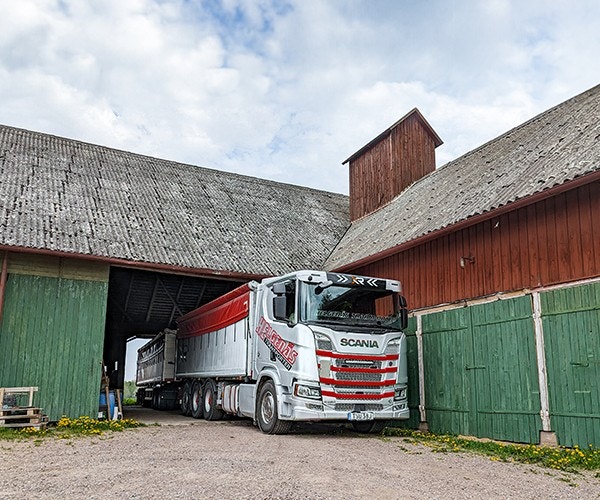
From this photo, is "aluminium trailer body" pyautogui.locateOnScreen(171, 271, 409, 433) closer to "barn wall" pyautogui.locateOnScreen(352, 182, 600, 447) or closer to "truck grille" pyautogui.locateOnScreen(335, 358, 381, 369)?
"truck grille" pyautogui.locateOnScreen(335, 358, 381, 369)

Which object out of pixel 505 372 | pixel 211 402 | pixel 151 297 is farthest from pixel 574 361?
pixel 151 297

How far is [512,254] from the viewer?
10.6 metres

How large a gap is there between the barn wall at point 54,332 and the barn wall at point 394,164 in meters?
10.2

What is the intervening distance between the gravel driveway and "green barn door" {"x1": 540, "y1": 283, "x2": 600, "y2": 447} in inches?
52.4

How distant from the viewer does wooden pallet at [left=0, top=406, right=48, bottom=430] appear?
36.8 feet

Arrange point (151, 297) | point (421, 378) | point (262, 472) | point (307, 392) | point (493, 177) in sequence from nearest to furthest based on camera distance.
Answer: point (262, 472)
point (307, 392)
point (421, 378)
point (493, 177)
point (151, 297)

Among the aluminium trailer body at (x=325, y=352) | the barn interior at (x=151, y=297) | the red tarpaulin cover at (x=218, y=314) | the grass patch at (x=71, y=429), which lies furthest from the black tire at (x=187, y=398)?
the aluminium trailer body at (x=325, y=352)

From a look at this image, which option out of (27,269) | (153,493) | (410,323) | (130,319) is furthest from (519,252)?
(130,319)

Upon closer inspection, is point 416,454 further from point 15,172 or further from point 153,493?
point 15,172

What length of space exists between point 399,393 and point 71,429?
6557mm

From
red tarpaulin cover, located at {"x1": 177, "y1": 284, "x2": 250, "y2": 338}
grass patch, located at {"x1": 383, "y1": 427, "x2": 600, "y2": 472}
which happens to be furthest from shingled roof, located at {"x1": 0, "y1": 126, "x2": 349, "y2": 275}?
grass patch, located at {"x1": 383, "y1": 427, "x2": 600, "y2": 472}

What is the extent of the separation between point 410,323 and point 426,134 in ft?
31.9

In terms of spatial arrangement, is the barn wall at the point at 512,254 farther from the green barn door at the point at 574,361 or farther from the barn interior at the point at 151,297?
the barn interior at the point at 151,297

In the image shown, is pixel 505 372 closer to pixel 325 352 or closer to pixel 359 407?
pixel 359 407
